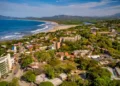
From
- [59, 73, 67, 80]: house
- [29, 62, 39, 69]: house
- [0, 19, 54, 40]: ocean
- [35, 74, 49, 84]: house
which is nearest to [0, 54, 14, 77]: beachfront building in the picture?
[29, 62, 39, 69]: house

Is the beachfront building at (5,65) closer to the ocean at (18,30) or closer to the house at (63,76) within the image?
the house at (63,76)

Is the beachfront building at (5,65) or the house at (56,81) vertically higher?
the beachfront building at (5,65)

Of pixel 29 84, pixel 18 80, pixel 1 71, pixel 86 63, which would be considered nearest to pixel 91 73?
pixel 86 63

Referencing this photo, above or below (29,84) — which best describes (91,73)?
above

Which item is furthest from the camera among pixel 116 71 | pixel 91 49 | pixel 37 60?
pixel 91 49

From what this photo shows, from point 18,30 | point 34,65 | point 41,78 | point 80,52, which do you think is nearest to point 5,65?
point 34,65

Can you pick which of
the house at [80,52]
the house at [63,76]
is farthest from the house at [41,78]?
the house at [80,52]

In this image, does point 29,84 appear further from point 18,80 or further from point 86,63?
point 86,63

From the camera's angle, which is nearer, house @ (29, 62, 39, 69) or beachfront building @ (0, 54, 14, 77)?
beachfront building @ (0, 54, 14, 77)

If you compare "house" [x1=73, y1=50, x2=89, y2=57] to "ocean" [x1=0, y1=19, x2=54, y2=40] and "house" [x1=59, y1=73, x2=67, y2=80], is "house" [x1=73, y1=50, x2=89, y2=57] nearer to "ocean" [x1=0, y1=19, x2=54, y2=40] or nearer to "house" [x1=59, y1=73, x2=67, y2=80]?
"house" [x1=59, y1=73, x2=67, y2=80]

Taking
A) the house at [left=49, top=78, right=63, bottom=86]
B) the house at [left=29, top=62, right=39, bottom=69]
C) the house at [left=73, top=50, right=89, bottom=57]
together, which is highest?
the house at [left=73, top=50, right=89, bottom=57]

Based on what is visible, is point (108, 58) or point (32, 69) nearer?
point (32, 69)
